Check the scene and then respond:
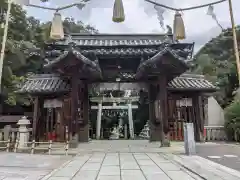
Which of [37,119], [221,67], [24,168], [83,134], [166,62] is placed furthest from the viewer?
[221,67]

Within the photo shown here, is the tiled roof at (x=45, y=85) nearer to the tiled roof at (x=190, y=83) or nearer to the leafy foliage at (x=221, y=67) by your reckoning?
the tiled roof at (x=190, y=83)

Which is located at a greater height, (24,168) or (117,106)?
(117,106)

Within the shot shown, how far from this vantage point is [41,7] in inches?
309

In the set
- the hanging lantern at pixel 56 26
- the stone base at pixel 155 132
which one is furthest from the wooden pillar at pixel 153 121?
the hanging lantern at pixel 56 26

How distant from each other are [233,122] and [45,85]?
34.5ft

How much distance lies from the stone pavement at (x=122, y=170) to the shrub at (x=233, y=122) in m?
8.26

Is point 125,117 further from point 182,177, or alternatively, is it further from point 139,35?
point 182,177

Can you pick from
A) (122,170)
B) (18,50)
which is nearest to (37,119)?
(18,50)

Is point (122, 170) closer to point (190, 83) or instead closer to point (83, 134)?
point (83, 134)

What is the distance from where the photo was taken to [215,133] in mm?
17328

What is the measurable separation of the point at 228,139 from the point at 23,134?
11.6m

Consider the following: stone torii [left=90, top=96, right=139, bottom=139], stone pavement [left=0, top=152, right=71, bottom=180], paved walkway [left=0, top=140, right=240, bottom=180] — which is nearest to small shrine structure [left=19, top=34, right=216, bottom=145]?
stone pavement [left=0, top=152, right=71, bottom=180]

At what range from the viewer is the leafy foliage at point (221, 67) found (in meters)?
22.2

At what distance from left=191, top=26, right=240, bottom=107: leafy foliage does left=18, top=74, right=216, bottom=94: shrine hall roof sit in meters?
6.08
